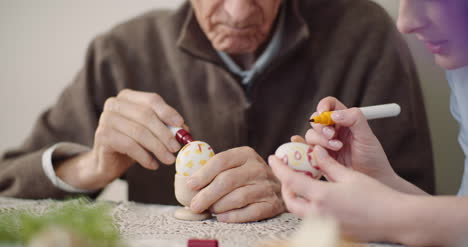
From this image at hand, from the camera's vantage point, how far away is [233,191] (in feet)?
2.59

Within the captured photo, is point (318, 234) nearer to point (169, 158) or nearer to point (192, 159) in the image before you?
point (192, 159)

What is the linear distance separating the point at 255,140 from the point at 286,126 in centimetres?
9

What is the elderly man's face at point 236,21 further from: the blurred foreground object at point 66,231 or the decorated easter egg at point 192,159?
the blurred foreground object at point 66,231

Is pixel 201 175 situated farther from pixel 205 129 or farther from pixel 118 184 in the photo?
pixel 118 184

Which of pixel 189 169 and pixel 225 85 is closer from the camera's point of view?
pixel 189 169

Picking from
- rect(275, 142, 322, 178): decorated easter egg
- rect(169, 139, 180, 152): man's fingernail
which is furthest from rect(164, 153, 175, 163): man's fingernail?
rect(275, 142, 322, 178): decorated easter egg

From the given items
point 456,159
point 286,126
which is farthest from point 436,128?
point 286,126

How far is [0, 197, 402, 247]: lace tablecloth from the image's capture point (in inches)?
25.6

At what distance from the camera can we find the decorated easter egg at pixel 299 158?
67cm

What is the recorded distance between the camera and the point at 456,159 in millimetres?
1078

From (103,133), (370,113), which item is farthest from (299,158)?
(103,133)

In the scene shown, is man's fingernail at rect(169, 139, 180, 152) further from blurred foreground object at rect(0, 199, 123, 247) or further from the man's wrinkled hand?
blurred foreground object at rect(0, 199, 123, 247)

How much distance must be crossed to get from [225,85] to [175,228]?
601mm

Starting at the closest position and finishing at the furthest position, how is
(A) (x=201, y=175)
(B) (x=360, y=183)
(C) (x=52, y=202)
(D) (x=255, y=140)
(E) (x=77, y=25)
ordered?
(B) (x=360, y=183) → (A) (x=201, y=175) → (C) (x=52, y=202) → (D) (x=255, y=140) → (E) (x=77, y=25)
